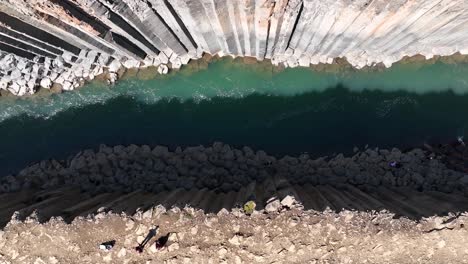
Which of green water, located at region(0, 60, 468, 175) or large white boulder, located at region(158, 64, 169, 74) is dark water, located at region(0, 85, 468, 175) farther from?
large white boulder, located at region(158, 64, 169, 74)

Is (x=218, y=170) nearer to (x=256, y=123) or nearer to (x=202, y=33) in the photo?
(x=256, y=123)

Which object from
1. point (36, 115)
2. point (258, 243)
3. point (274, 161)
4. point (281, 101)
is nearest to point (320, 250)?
point (258, 243)

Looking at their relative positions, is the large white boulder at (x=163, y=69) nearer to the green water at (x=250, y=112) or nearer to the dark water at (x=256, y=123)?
the green water at (x=250, y=112)

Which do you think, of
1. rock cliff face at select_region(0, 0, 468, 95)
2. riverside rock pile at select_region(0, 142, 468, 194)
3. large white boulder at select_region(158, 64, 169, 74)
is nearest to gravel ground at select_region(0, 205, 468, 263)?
riverside rock pile at select_region(0, 142, 468, 194)

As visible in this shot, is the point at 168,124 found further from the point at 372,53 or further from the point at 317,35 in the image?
the point at 372,53

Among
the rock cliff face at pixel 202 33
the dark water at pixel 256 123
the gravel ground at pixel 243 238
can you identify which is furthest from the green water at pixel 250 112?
the gravel ground at pixel 243 238

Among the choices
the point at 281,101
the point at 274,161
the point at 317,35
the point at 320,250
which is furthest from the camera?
the point at 281,101

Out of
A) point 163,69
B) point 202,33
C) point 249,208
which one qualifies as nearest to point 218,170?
point 249,208
